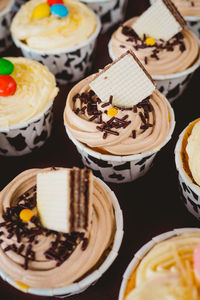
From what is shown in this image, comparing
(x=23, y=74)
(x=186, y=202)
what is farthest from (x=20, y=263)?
(x=23, y=74)

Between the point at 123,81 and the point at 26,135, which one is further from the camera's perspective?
the point at 26,135

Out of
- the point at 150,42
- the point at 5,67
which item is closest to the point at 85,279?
the point at 5,67

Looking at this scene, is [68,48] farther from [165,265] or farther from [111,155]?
[165,265]

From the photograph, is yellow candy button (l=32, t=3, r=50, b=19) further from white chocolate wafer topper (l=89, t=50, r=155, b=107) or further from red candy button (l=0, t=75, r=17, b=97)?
white chocolate wafer topper (l=89, t=50, r=155, b=107)

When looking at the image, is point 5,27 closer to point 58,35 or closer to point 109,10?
point 58,35

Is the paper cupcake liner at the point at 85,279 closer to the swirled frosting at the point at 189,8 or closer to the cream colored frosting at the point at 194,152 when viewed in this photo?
the cream colored frosting at the point at 194,152

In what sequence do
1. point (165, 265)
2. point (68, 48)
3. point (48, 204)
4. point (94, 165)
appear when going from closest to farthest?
point (165, 265), point (48, 204), point (94, 165), point (68, 48)
